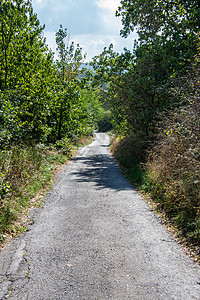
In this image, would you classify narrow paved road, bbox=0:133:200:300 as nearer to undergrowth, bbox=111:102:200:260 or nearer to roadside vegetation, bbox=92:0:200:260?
undergrowth, bbox=111:102:200:260

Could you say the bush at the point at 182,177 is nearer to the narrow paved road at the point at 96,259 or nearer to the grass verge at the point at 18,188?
the narrow paved road at the point at 96,259

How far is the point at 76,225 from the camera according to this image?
5793 mm

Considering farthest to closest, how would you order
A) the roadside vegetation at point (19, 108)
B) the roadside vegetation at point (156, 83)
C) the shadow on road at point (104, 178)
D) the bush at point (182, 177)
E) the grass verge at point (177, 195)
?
the shadow on road at point (104, 178)
the roadside vegetation at point (156, 83)
the roadside vegetation at point (19, 108)
the bush at point (182, 177)
the grass verge at point (177, 195)

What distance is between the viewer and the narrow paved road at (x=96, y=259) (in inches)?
133

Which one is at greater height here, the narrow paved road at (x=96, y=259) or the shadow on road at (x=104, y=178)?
the narrow paved road at (x=96, y=259)

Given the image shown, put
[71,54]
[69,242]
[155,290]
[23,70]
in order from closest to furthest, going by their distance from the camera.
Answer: [155,290]
[69,242]
[23,70]
[71,54]

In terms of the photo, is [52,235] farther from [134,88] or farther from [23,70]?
[134,88]

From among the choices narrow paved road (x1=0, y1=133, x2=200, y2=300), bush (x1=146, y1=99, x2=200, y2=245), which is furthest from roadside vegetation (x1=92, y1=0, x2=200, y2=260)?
narrow paved road (x1=0, y1=133, x2=200, y2=300)

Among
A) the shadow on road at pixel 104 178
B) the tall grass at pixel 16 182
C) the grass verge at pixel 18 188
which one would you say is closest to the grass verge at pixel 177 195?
the shadow on road at pixel 104 178

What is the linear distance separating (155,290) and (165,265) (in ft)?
2.55

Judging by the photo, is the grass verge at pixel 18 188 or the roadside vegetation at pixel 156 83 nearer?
the grass verge at pixel 18 188

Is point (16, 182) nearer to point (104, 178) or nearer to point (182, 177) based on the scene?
point (182, 177)

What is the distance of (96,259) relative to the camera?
4242mm

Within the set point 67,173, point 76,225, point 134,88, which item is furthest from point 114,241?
point 134,88
